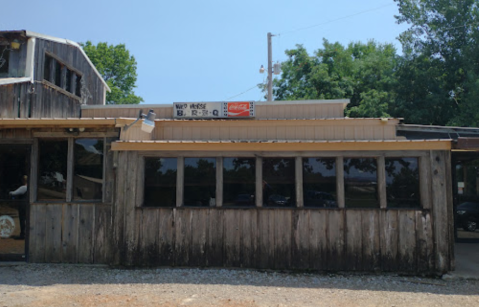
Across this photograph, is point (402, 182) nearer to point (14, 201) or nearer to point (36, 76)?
point (14, 201)

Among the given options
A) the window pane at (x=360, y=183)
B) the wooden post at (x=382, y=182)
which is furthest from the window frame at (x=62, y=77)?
the wooden post at (x=382, y=182)

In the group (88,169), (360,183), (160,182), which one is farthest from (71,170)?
(360,183)

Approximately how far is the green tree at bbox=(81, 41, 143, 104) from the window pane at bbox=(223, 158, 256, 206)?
29551 millimetres

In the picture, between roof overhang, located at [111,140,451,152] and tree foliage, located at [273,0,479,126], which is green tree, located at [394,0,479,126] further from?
roof overhang, located at [111,140,451,152]

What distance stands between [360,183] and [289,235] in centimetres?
162

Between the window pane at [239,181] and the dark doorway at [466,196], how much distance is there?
6.65 metres

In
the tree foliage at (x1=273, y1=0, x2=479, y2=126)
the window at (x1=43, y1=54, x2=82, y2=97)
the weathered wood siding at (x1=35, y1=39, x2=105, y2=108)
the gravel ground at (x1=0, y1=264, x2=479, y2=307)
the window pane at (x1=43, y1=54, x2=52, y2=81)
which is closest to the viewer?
the gravel ground at (x1=0, y1=264, x2=479, y2=307)

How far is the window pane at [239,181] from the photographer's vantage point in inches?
278

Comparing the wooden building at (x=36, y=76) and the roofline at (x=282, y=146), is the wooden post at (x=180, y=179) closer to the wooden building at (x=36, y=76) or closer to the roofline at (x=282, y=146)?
the roofline at (x=282, y=146)

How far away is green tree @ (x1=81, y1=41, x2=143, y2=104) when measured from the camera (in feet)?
113

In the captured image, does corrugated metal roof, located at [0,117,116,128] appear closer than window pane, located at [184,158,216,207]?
Yes

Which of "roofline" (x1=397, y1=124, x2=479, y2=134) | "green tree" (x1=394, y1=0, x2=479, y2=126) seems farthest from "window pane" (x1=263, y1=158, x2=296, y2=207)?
"green tree" (x1=394, y1=0, x2=479, y2=126)

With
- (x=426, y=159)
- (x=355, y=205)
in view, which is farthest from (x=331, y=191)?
(x=426, y=159)

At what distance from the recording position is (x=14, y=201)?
7.38m
